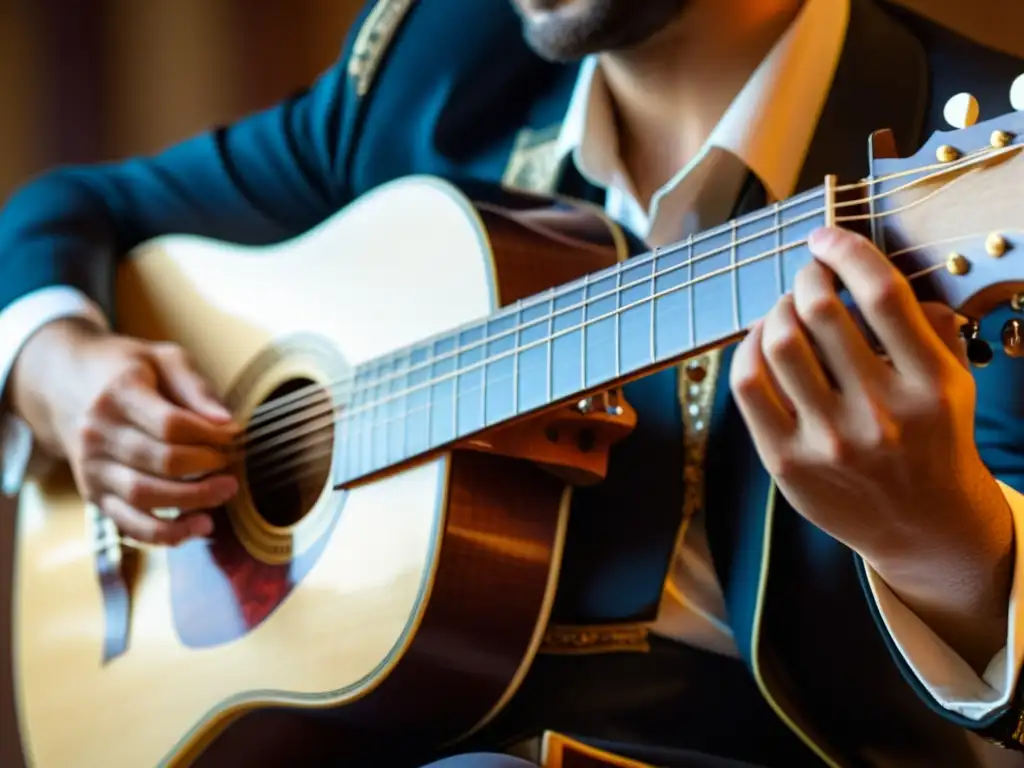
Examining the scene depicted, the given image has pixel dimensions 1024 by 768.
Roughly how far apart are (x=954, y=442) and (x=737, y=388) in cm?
10

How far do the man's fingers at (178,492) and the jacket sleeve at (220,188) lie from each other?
341 mm

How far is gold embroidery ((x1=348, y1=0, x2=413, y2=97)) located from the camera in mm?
1114

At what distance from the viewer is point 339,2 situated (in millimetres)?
1514

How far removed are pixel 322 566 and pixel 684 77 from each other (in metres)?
0.51

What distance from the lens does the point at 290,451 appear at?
81cm

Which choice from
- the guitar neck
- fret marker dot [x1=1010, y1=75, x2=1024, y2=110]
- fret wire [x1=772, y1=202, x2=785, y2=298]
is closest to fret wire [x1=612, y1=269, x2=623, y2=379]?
the guitar neck

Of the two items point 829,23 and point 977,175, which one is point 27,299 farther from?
point 977,175

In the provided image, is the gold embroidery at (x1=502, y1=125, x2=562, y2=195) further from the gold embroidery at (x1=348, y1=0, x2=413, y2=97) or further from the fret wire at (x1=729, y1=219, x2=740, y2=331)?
the fret wire at (x1=729, y1=219, x2=740, y2=331)

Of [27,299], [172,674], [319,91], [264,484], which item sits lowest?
[172,674]

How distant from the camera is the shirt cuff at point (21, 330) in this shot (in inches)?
38.9

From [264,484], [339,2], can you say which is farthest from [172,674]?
[339,2]

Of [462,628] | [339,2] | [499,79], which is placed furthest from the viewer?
[339,2]

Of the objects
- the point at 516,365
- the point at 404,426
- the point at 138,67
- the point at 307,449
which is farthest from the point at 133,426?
the point at 138,67

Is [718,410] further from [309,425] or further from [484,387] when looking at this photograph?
[309,425]
